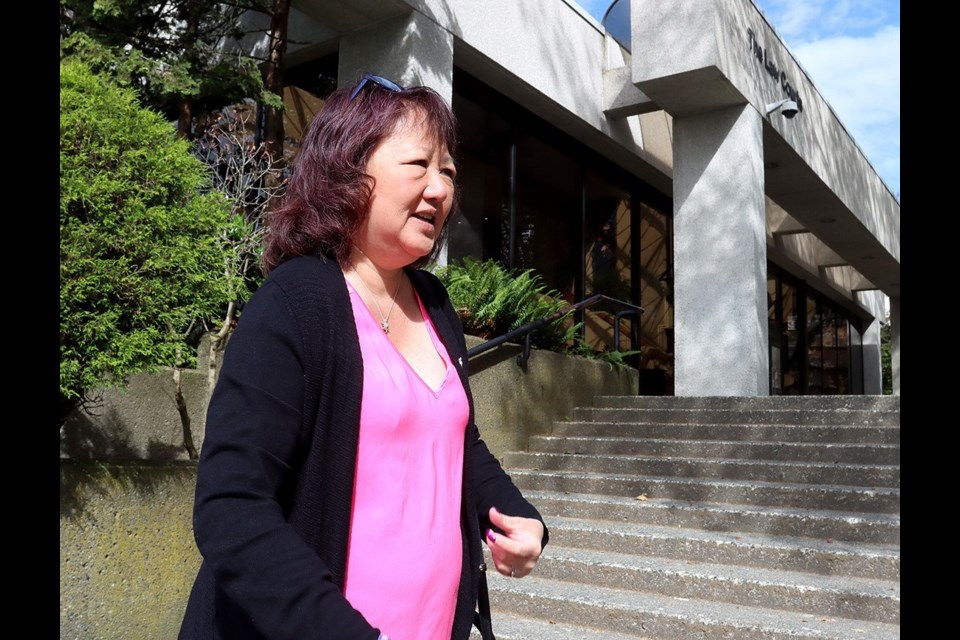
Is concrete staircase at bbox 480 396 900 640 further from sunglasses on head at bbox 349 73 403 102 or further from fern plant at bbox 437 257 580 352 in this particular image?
sunglasses on head at bbox 349 73 403 102

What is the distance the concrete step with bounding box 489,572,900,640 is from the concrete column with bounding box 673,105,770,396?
225 inches

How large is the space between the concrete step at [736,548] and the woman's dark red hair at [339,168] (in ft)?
13.0

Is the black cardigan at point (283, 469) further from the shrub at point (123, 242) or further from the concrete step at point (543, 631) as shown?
the concrete step at point (543, 631)

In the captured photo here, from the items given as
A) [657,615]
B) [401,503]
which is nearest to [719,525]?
[657,615]

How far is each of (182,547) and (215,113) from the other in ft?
Answer: 16.1

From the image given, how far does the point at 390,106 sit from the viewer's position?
1.45 m

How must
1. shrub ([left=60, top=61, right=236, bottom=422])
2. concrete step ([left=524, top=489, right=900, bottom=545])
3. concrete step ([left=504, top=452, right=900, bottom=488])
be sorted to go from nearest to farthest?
shrub ([left=60, top=61, right=236, bottom=422]) → concrete step ([left=524, top=489, right=900, bottom=545]) → concrete step ([left=504, top=452, right=900, bottom=488])

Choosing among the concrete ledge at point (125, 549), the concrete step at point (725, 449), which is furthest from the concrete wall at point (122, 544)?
the concrete step at point (725, 449)

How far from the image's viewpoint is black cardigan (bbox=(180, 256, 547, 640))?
1.06 metres

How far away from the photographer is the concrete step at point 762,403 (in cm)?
680

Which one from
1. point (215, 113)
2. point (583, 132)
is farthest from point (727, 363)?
point (215, 113)

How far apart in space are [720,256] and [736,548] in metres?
6.05

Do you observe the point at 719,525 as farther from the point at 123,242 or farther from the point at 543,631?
the point at 123,242

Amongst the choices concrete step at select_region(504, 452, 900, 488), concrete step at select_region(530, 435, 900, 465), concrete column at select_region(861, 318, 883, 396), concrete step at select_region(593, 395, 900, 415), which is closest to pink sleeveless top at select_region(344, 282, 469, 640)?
concrete step at select_region(504, 452, 900, 488)
